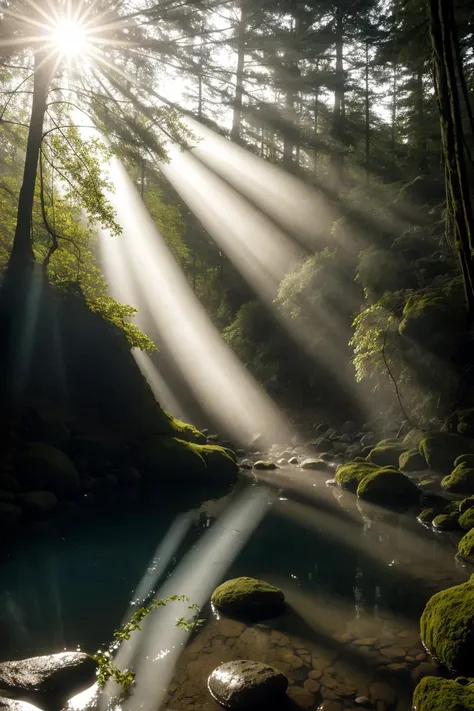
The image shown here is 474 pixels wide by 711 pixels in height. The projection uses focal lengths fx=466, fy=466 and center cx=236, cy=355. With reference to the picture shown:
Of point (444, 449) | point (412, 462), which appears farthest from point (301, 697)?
point (412, 462)

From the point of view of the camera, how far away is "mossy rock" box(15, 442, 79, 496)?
11516 millimetres

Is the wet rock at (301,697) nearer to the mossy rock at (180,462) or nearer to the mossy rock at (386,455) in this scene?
the mossy rock at (180,462)

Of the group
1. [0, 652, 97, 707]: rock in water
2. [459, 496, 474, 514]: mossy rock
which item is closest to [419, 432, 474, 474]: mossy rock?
[459, 496, 474, 514]: mossy rock

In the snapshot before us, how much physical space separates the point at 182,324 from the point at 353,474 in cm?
2140

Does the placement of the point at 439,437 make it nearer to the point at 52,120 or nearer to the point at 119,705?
the point at 119,705

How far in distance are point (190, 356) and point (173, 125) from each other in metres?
18.8

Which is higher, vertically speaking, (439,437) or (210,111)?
(210,111)

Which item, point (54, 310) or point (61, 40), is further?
point (54, 310)

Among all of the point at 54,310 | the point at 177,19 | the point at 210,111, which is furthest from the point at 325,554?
the point at 210,111

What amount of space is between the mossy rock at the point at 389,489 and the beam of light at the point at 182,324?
35.2 ft

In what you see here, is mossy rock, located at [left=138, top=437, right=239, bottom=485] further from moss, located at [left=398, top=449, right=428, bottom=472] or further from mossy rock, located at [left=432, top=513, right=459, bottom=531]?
mossy rock, located at [left=432, top=513, right=459, bottom=531]

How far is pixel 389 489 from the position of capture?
40.1ft

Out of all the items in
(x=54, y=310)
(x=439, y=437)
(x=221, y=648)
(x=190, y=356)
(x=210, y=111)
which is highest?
(x=210, y=111)

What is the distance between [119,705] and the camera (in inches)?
183
